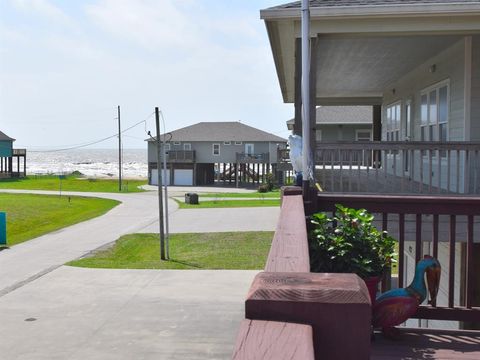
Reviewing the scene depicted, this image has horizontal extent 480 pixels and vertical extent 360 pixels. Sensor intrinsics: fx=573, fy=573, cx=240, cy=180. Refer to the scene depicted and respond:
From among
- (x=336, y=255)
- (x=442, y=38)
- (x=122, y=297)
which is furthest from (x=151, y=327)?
(x=442, y=38)

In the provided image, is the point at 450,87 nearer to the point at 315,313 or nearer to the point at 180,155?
the point at 315,313

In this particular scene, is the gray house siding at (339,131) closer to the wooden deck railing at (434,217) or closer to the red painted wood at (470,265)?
the wooden deck railing at (434,217)

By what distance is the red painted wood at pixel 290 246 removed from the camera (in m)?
2.24

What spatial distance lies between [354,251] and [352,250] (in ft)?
0.05

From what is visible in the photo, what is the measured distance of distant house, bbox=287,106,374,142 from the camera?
33.0m

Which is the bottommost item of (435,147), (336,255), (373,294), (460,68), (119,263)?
(119,263)

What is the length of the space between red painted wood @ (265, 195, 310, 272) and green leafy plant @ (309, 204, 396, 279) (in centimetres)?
A: 28

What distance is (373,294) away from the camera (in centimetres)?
378

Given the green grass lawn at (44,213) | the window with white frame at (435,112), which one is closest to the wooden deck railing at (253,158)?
the green grass lawn at (44,213)

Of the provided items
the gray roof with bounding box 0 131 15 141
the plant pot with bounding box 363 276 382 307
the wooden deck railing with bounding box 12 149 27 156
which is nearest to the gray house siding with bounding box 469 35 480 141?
the plant pot with bounding box 363 276 382 307

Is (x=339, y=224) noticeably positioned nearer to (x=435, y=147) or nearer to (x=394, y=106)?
(x=435, y=147)

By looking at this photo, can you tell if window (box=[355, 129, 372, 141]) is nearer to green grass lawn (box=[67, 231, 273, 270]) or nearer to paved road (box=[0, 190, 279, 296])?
paved road (box=[0, 190, 279, 296])

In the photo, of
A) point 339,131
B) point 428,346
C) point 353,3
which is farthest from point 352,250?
point 339,131

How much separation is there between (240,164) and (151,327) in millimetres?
55444
